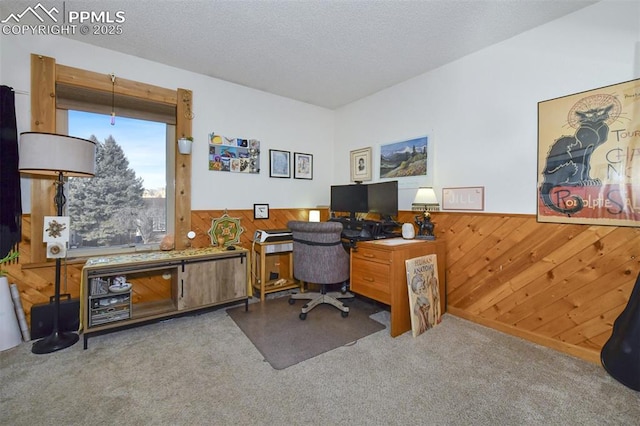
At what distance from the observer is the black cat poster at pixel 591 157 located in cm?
192

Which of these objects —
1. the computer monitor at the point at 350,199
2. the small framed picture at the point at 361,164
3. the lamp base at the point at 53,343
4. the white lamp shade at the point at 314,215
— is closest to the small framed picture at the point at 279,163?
the white lamp shade at the point at 314,215

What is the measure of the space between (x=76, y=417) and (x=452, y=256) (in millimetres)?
3200

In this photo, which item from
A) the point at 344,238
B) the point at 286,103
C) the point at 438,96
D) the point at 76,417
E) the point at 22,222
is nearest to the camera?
the point at 76,417

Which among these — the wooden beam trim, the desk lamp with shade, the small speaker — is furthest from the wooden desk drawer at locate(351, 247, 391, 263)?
the wooden beam trim

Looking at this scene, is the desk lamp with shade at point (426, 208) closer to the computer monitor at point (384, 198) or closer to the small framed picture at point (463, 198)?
the small framed picture at point (463, 198)

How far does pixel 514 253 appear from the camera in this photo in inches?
98.4

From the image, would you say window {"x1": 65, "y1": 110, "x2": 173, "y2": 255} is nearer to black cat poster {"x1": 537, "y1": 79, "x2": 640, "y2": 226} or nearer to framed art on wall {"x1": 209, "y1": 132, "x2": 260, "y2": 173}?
framed art on wall {"x1": 209, "y1": 132, "x2": 260, "y2": 173}

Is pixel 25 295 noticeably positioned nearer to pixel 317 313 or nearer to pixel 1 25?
pixel 1 25

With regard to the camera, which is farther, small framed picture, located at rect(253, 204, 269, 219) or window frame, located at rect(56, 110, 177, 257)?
small framed picture, located at rect(253, 204, 269, 219)

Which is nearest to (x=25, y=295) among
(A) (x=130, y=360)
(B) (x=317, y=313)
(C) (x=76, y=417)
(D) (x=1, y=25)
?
(A) (x=130, y=360)

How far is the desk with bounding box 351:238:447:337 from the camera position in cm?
243

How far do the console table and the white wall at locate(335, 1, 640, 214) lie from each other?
2.26 metres

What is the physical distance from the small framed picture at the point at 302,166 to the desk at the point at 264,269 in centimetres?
114

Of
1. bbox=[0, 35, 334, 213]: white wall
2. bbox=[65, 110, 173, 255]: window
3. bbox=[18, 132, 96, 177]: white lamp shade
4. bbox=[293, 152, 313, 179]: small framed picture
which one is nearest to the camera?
bbox=[18, 132, 96, 177]: white lamp shade
